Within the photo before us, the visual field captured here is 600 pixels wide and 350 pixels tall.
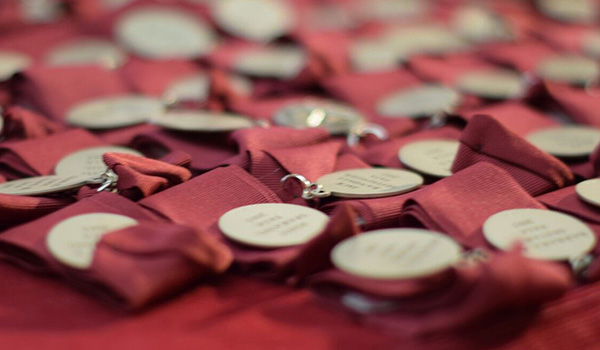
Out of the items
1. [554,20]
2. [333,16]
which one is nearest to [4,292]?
[333,16]

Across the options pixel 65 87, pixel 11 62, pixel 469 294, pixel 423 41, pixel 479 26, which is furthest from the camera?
pixel 479 26

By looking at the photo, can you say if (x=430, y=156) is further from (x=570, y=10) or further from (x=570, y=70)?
(x=570, y=10)

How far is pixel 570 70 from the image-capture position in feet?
3.95

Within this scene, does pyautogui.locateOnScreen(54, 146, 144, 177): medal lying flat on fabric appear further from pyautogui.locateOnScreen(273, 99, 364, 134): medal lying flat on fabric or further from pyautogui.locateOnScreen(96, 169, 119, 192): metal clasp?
pyautogui.locateOnScreen(273, 99, 364, 134): medal lying flat on fabric

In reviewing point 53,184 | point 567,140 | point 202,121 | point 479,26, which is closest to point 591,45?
point 479,26

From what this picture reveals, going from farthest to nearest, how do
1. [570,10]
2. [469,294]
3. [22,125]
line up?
1. [570,10]
2. [22,125]
3. [469,294]

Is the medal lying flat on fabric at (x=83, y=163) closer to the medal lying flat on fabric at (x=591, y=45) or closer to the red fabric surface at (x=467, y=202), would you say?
the red fabric surface at (x=467, y=202)

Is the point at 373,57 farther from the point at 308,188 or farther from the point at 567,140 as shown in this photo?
the point at 308,188

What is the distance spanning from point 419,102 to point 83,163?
49cm

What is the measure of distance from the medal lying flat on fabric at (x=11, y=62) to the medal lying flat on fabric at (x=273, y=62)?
338 millimetres

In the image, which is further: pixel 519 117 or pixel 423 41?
pixel 423 41

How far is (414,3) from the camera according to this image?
5.32ft

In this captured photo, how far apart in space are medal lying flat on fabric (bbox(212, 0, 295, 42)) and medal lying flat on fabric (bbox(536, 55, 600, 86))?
1.52 ft

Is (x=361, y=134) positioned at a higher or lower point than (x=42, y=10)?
lower
